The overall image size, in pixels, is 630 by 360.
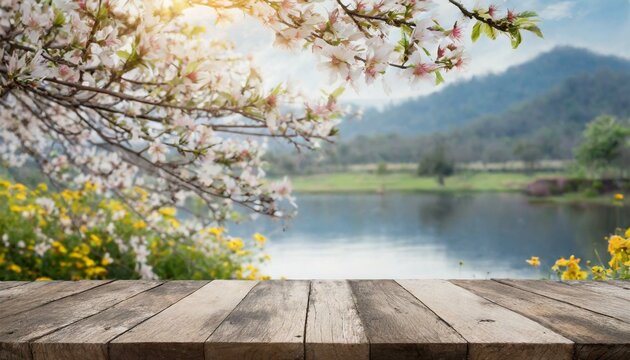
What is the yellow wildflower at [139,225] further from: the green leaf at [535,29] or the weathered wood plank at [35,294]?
the green leaf at [535,29]

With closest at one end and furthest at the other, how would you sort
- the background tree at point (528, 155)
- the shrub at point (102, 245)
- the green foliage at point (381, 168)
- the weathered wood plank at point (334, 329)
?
the weathered wood plank at point (334, 329), the shrub at point (102, 245), the green foliage at point (381, 168), the background tree at point (528, 155)

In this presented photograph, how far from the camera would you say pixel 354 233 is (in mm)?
14812

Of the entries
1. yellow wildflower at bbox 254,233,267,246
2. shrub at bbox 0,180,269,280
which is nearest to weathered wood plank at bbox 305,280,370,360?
shrub at bbox 0,180,269,280

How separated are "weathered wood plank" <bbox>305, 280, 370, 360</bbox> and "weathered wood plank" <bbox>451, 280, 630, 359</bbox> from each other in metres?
0.37

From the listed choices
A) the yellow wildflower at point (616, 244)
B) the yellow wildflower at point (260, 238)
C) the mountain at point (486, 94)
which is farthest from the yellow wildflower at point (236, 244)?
the mountain at point (486, 94)

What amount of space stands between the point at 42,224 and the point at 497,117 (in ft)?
101

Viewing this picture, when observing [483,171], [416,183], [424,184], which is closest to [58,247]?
[416,183]

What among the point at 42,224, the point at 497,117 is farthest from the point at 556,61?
the point at 42,224

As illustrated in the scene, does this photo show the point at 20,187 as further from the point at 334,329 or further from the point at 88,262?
the point at 334,329

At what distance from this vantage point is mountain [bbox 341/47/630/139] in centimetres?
3158

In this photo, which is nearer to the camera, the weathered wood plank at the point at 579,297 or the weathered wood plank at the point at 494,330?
the weathered wood plank at the point at 494,330

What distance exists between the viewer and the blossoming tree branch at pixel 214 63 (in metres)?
1.33

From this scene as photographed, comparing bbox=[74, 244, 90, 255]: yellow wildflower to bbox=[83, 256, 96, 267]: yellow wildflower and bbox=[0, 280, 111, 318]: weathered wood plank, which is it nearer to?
bbox=[83, 256, 96, 267]: yellow wildflower

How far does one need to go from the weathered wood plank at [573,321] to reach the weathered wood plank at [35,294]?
1.07 m
